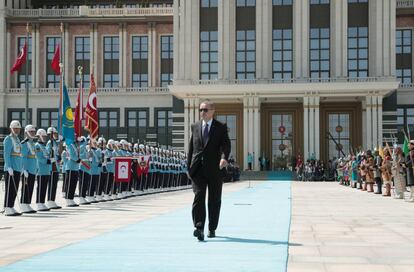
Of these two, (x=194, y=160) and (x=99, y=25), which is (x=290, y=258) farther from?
(x=99, y=25)

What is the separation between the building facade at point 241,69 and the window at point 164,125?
101 millimetres

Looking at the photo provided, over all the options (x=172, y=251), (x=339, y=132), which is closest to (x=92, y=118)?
(x=172, y=251)

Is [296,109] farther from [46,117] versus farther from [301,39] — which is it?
[46,117]

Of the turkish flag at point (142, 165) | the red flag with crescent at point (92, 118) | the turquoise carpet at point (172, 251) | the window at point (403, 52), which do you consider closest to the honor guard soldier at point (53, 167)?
the turquoise carpet at point (172, 251)

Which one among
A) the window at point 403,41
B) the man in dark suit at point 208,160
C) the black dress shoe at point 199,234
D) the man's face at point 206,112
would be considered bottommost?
the black dress shoe at point 199,234

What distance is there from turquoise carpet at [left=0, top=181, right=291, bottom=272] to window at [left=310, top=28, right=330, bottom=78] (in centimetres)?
5303

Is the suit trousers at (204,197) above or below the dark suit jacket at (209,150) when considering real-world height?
below

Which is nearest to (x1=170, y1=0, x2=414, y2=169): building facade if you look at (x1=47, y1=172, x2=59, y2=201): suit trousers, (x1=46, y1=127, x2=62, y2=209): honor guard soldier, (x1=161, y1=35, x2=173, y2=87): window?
(x1=161, y1=35, x2=173, y2=87): window

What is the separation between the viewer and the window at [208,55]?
6731 cm

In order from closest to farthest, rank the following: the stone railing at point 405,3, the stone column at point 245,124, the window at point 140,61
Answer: the stone column at point 245,124, the stone railing at point 405,3, the window at point 140,61

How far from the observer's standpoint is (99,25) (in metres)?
74.9

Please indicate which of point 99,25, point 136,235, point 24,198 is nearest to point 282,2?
point 99,25

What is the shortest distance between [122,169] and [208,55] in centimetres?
4322

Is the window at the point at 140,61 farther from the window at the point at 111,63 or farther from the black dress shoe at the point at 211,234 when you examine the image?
the black dress shoe at the point at 211,234
